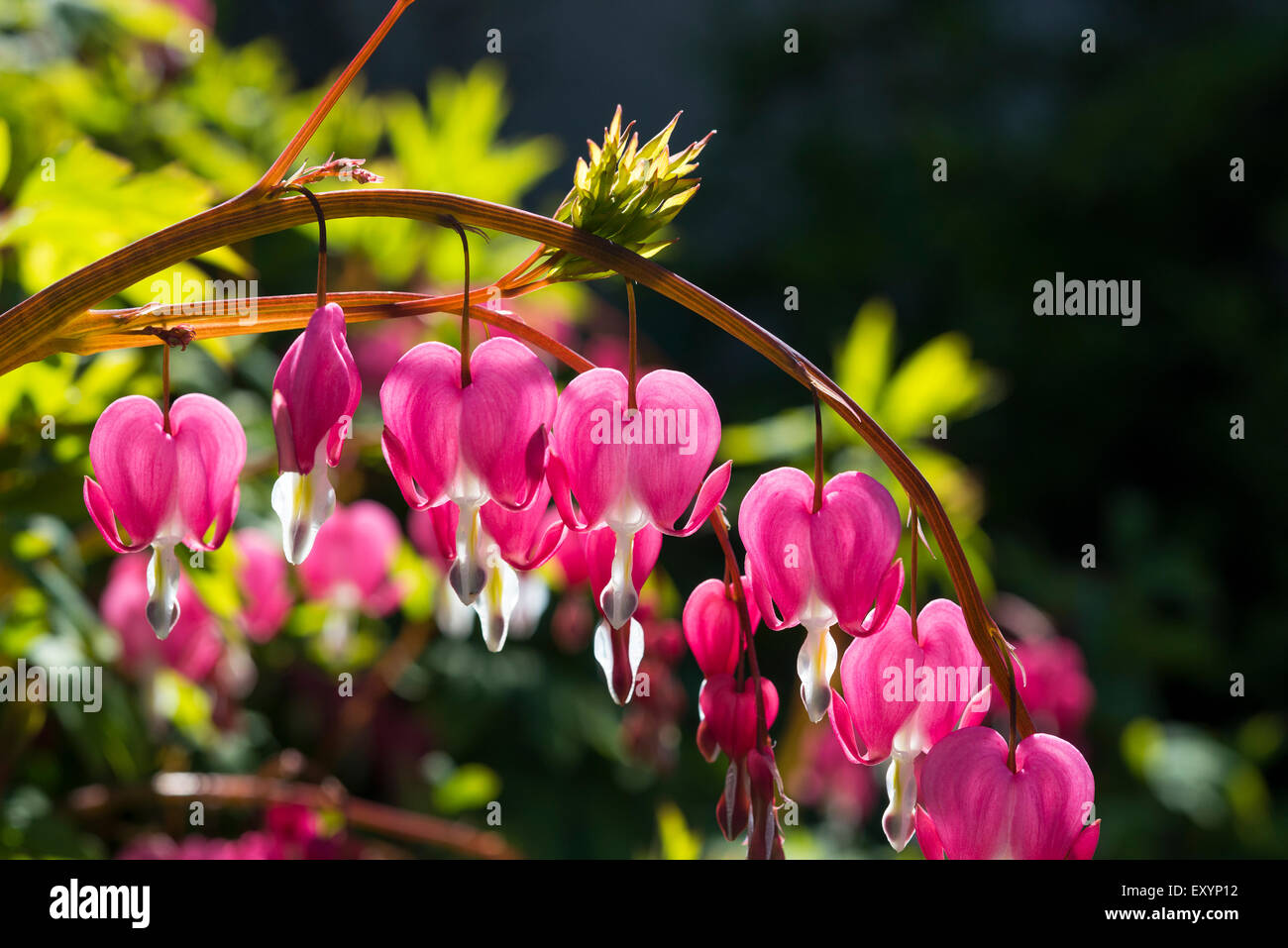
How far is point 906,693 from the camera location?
28.3 inches

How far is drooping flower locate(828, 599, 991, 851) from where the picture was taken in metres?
0.72

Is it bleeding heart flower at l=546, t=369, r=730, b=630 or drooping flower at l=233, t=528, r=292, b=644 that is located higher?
bleeding heart flower at l=546, t=369, r=730, b=630

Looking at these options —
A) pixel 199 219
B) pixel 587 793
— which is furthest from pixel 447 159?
pixel 199 219

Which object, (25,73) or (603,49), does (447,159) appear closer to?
(25,73)

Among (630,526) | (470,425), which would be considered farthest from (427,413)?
(630,526)

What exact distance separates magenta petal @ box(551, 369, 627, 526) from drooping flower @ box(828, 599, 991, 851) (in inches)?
7.9

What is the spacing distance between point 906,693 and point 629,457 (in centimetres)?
24

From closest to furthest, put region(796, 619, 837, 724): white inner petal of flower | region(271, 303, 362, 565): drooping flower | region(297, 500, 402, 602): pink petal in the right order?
region(271, 303, 362, 565): drooping flower, region(796, 619, 837, 724): white inner petal of flower, region(297, 500, 402, 602): pink petal
